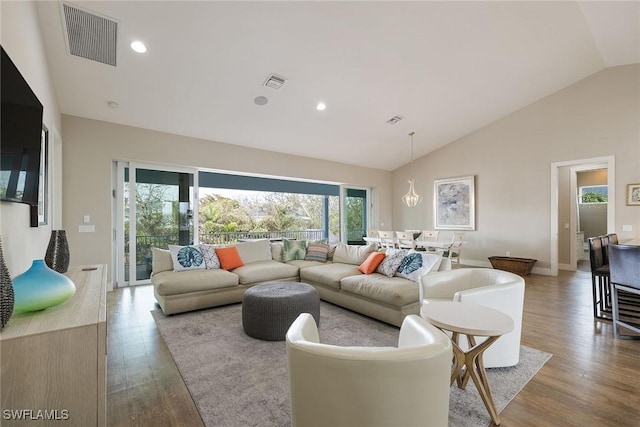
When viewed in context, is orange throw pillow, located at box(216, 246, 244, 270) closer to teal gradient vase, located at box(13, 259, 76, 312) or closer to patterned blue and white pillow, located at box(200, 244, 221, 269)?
patterned blue and white pillow, located at box(200, 244, 221, 269)

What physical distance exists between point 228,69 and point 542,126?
6.22 metres

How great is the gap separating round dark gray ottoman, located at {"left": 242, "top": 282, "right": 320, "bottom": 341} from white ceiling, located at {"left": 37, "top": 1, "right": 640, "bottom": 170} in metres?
2.95

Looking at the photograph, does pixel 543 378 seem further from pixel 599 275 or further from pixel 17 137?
pixel 17 137

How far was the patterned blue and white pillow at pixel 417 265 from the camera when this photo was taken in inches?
→ 128

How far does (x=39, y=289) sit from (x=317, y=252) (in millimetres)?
3826

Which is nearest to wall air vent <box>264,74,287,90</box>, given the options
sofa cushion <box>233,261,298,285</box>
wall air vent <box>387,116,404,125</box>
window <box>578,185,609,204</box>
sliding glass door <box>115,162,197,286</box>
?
sliding glass door <box>115,162,197,286</box>

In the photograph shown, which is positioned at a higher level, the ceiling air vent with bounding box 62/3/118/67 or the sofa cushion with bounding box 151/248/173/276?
the ceiling air vent with bounding box 62/3/118/67

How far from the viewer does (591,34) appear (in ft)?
13.4

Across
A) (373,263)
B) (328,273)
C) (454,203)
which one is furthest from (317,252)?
(454,203)

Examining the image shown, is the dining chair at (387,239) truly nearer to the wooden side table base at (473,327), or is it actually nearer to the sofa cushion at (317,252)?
the sofa cushion at (317,252)

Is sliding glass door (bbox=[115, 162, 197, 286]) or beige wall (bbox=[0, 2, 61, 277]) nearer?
beige wall (bbox=[0, 2, 61, 277])

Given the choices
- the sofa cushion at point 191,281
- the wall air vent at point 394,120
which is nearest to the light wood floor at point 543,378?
the sofa cushion at point 191,281

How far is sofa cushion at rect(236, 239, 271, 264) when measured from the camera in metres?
4.53

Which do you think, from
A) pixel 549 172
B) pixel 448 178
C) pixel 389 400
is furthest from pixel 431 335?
pixel 448 178
